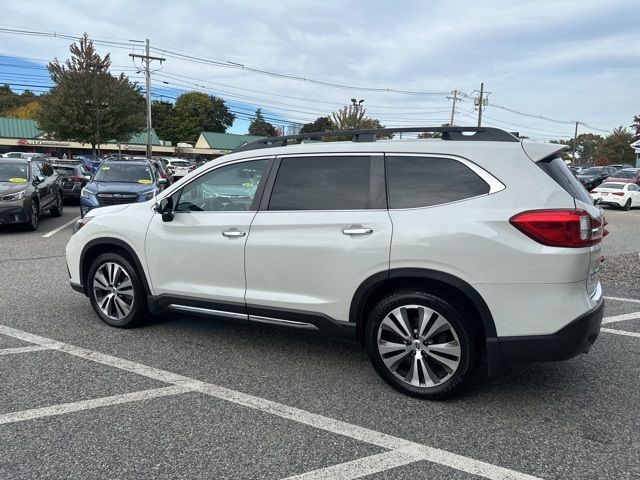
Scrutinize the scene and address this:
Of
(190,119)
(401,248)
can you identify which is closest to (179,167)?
(401,248)

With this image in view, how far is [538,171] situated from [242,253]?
227cm

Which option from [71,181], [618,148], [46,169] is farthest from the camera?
[618,148]

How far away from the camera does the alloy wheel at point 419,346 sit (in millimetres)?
3410

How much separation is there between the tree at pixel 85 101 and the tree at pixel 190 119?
65.1 m

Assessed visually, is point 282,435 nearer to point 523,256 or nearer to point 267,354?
point 267,354

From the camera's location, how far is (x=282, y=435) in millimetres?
3057

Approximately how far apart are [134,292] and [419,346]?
2.81 metres

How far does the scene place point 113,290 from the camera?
16.2 feet

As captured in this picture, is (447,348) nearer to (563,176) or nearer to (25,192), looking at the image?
(563,176)

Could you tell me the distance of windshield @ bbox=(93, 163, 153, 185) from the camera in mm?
12273

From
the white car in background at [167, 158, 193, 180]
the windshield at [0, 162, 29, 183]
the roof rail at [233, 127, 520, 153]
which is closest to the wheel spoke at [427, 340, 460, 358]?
the roof rail at [233, 127, 520, 153]

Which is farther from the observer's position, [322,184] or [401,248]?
[322,184]

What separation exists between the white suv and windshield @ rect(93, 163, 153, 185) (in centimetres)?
846

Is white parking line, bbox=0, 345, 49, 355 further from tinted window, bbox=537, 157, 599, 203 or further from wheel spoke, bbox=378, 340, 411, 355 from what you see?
tinted window, bbox=537, 157, 599, 203
